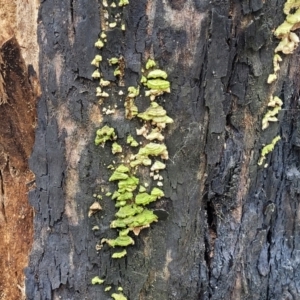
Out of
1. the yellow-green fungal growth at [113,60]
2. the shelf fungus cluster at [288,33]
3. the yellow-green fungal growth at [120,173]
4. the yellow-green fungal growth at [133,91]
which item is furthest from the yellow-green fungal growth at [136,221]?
the shelf fungus cluster at [288,33]

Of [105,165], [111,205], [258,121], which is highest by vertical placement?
[258,121]

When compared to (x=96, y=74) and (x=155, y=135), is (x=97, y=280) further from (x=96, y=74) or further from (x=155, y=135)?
(x=96, y=74)

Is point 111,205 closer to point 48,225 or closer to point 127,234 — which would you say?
point 127,234

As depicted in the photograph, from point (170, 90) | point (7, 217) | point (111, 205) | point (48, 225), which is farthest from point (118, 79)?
point (7, 217)

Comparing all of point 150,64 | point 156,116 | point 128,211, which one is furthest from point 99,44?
point 128,211

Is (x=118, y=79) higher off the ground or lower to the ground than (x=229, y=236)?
higher

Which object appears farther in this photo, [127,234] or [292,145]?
[292,145]

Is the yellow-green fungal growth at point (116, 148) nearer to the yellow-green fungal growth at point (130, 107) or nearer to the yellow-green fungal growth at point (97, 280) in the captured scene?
the yellow-green fungal growth at point (130, 107)
